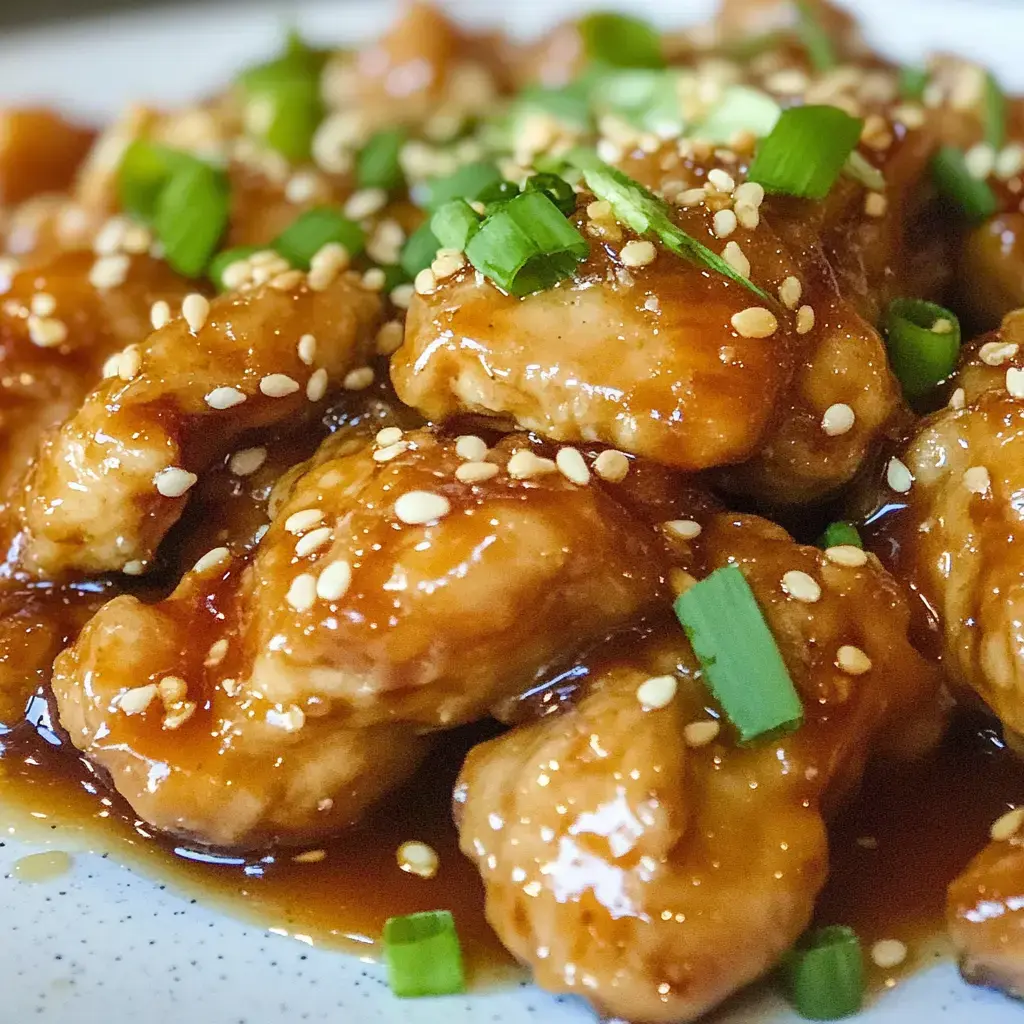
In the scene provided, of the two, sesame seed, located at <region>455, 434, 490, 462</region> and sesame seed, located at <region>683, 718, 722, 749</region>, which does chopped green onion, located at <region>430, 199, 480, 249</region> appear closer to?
sesame seed, located at <region>455, 434, 490, 462</region>

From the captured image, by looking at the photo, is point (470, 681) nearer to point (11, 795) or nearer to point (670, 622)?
point (670, 622)

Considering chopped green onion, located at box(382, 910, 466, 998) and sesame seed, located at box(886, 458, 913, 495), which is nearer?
chopped green onion, located at box(382, 910, 466, 998)

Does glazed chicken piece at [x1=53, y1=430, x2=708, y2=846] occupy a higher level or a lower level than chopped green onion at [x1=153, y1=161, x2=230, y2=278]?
lower

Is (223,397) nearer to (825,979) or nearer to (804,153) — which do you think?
(804,153)

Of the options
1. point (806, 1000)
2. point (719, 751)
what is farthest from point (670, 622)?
point (806, 1000)

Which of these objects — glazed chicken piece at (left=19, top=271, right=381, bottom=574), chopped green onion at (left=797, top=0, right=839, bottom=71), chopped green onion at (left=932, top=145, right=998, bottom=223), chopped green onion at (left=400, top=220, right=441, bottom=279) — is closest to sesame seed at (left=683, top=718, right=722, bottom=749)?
glazed chicken piece at (left=19, top=271, right=381, bottom=574)

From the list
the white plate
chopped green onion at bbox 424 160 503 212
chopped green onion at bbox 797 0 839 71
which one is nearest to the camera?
the white plate

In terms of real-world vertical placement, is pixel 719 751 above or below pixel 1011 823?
above
